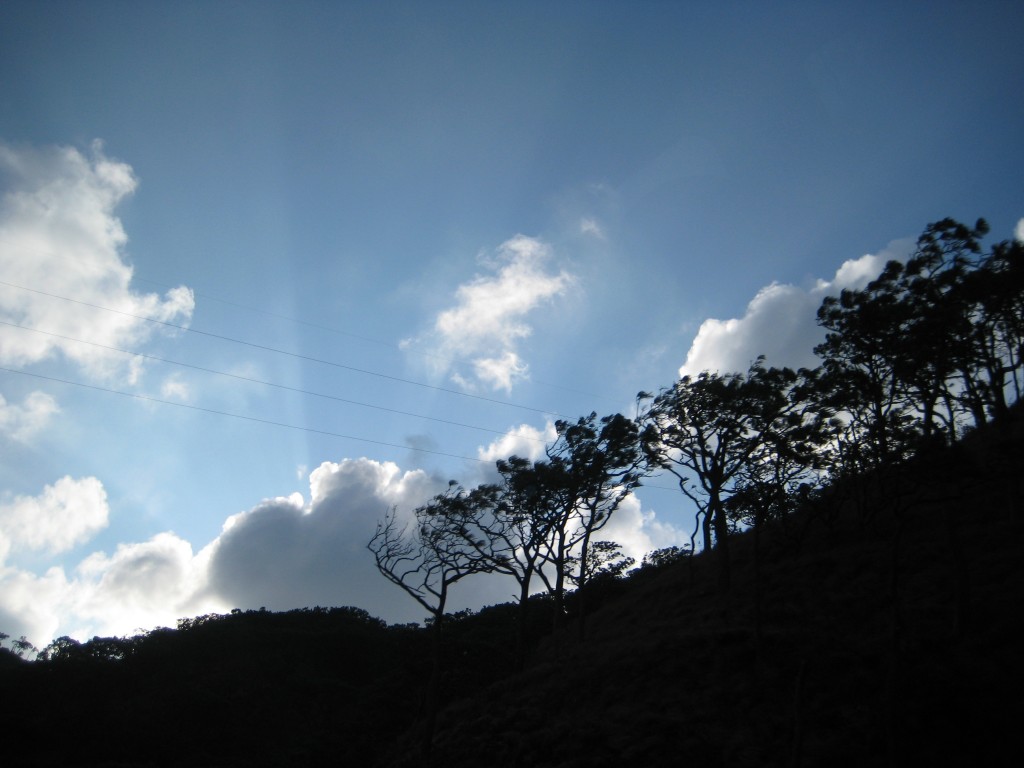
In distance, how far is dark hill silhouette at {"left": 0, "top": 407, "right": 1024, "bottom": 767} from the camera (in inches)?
695

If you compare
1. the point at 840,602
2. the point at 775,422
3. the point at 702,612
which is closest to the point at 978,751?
the point at 840,602

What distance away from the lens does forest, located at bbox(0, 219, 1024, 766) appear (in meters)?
18.8

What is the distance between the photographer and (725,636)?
83.0ft

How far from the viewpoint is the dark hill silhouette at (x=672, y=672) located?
695 inches

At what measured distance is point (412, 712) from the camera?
121 ft

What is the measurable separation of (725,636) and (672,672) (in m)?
2.93

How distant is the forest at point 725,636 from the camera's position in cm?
1880

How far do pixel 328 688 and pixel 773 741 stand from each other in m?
33.5

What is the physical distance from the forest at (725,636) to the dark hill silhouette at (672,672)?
0.13 meters

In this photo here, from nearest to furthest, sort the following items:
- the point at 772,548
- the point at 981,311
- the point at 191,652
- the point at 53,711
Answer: the point at 981,311
the point at 53,711
the point at 772,548
the point at 191,652

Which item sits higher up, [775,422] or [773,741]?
[775,422]

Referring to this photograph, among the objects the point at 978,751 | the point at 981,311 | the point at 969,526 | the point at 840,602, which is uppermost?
the point at 981,311

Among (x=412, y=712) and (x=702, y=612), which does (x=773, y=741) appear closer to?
(x=702, y=612)

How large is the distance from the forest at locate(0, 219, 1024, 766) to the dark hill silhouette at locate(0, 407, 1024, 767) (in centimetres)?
13
